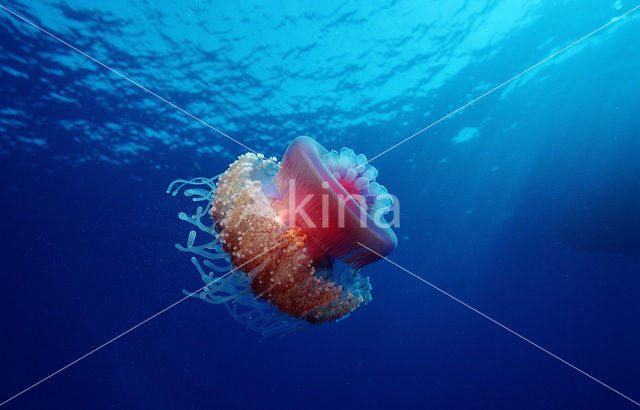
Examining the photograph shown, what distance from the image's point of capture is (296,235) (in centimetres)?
421

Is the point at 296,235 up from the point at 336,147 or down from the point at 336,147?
down

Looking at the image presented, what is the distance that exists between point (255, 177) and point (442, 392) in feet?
104

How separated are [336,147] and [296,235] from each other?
11.9 meters

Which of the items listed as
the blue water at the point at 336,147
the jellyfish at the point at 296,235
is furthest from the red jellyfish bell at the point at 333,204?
the blue water at the point at 336,147

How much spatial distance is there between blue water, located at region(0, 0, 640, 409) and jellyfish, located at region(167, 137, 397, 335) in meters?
0.96

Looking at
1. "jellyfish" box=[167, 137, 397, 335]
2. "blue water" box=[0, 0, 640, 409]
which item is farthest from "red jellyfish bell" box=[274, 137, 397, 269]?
"blue water" box=[0, 0, 640, 409]

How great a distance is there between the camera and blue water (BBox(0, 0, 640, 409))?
10258 mm

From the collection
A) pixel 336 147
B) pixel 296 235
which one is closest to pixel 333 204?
pixel 296 235

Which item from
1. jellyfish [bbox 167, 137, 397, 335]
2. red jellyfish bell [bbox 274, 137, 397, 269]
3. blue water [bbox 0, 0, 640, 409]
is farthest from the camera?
blue water [bbox 0, 0, 640, 409]

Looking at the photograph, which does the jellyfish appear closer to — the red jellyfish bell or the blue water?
A: the red jellyfish bell

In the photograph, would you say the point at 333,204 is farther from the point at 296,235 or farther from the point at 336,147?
the point at 336,147

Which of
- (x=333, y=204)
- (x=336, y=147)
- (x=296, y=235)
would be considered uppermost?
(x=336, y=147)

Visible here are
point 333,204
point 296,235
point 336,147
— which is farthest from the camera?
point 336,147

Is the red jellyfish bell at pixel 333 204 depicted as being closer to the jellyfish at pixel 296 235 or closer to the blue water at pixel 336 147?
the jellyfish at pixel 296 235
